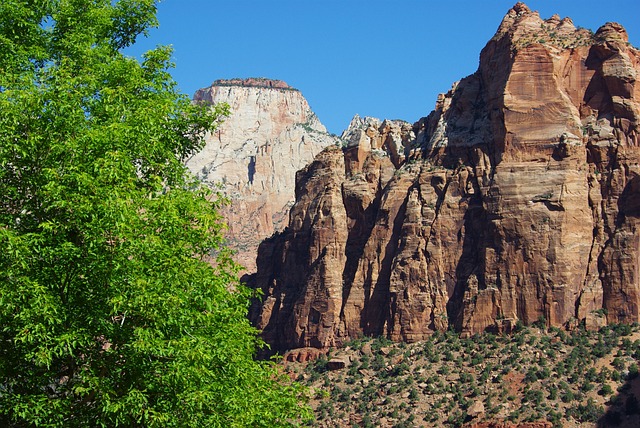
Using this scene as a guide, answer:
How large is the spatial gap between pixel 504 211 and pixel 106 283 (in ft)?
300

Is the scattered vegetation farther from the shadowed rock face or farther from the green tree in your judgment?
the green tree

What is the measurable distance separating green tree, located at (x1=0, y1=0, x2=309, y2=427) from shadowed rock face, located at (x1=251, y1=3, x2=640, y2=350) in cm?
8619

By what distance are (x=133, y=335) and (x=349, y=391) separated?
8628 cm

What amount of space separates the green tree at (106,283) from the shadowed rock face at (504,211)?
86.2 metres

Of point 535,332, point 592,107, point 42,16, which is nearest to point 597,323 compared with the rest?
point 535,332

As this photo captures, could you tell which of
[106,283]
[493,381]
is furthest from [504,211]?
[106,283]

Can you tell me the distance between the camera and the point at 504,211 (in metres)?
103

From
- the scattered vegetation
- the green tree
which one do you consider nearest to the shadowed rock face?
the scattered vegetation

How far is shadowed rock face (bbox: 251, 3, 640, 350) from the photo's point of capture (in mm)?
99812

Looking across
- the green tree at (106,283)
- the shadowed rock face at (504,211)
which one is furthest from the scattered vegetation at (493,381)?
the green tree at (106,283)

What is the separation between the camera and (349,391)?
323 ft

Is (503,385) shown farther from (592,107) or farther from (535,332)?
(592,107)

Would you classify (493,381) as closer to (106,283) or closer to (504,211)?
(504,211)

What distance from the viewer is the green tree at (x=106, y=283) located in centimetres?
1360
